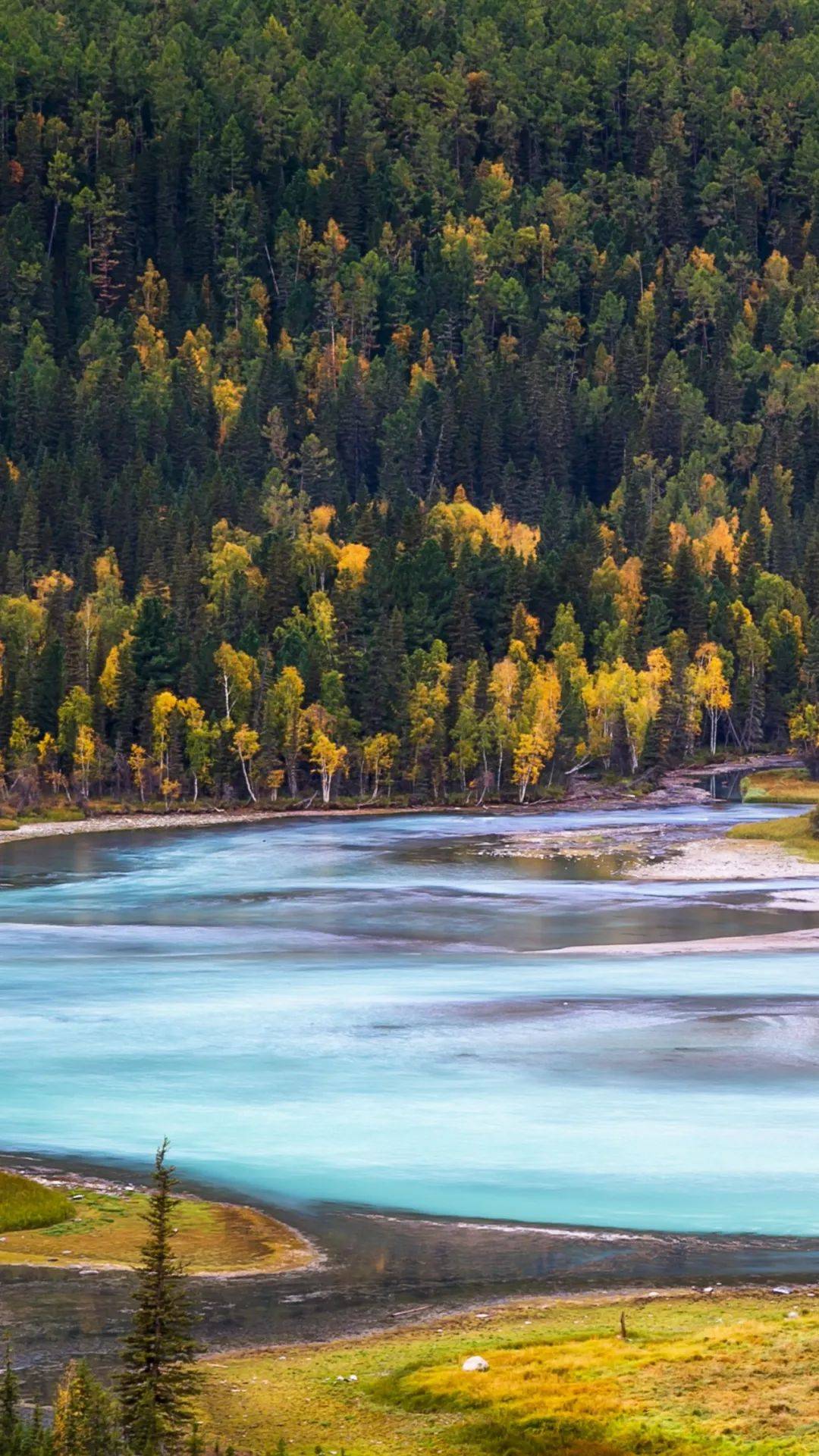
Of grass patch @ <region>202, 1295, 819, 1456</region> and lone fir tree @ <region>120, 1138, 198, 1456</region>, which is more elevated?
lone fir tree @ <region>120, 1138, 198, 1456</region>

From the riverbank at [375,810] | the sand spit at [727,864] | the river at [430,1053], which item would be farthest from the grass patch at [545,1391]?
the riverbank at [375,810]

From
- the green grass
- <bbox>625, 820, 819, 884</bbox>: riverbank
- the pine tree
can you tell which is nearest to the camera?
the pine tree

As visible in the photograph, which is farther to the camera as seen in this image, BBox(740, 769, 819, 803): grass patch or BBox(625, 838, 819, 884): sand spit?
BBox(740, 769, 819, 803): grass patch

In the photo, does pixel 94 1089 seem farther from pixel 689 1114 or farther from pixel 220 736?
pixel 220 736

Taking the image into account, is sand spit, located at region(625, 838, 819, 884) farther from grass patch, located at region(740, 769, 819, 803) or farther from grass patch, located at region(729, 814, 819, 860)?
Result: grass patch, located at region(740, 769, 819, 803)

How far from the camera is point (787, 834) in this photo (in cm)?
14788

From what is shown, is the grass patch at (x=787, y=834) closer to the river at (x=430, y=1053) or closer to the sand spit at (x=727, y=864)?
the sand spit at (x=727, y=864)

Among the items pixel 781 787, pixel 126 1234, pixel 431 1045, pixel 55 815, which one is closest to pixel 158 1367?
pixel 126 1234

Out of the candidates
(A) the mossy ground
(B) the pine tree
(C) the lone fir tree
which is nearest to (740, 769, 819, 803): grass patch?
(A) the mossy ground

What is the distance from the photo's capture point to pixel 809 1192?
51656 mm

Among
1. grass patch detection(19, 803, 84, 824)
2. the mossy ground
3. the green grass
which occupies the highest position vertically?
grass patch detection(19, 803, 84, 824)

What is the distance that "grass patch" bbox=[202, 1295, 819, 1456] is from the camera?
3431 cm

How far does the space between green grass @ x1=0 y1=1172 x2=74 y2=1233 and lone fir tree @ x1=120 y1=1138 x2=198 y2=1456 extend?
12838 mm

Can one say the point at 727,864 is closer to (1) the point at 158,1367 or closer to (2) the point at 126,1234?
(2) the point at 126,1234
